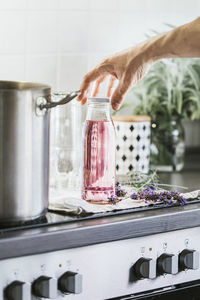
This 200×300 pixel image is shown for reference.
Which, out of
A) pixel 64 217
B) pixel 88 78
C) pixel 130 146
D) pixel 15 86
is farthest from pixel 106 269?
pixel 130 146

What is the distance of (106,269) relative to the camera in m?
1.23

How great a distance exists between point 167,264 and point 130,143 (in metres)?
0.68

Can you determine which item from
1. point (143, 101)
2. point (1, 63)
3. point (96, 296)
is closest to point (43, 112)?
point (96, 296)

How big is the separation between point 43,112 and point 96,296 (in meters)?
0.39

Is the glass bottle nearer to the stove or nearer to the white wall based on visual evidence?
the stove

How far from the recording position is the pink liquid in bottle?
140 centimetres

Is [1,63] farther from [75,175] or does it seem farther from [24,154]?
[24,154]

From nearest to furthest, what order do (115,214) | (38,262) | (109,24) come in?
(38,262) < (115,214) < (109,24)

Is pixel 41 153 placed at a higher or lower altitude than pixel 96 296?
higher

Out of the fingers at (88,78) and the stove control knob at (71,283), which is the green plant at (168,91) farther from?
the stove control knob at (71,283)

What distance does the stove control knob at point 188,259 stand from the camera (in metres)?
1.33

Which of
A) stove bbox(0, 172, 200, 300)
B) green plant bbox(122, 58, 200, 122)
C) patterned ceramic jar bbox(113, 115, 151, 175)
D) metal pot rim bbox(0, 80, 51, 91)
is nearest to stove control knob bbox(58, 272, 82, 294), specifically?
stove bbox(0, 172, 200, 300)

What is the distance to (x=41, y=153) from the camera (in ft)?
3.89

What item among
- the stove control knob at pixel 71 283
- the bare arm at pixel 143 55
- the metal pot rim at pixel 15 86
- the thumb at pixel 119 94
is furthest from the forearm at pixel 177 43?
the stove control knob at pixel 71 283
